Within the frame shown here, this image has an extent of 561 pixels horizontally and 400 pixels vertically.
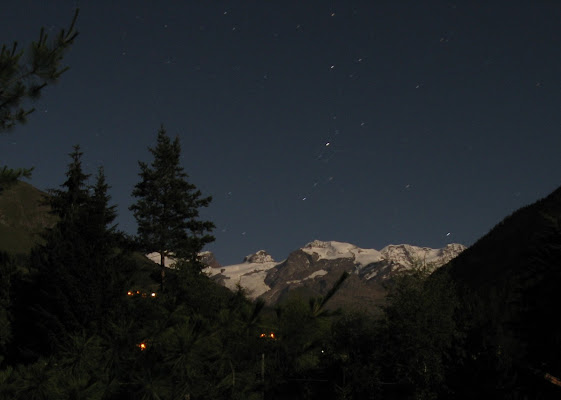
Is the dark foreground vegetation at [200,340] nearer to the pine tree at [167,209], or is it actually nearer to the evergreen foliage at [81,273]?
the evergreen foliage at [81,273]

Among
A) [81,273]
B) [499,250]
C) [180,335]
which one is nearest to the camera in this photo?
[180,335]

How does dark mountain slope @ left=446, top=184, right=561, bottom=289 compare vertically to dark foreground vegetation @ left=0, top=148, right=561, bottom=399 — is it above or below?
above

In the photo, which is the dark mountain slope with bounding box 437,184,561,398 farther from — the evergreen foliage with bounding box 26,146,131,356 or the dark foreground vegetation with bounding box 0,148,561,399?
the evergreen foliage with bounding box 26,146,131,356

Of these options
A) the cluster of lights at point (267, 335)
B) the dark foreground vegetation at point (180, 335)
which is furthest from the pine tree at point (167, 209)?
the cluster of lights at point (267, 335)

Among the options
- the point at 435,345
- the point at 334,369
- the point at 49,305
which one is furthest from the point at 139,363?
the point at 435,345

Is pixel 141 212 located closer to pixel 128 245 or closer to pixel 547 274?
pixel 128 245

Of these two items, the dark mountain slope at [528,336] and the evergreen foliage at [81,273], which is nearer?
the dark mountain slope at [528,336]

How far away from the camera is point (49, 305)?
13.2m

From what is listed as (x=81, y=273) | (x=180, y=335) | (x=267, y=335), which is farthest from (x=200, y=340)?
(x=81, y=273)

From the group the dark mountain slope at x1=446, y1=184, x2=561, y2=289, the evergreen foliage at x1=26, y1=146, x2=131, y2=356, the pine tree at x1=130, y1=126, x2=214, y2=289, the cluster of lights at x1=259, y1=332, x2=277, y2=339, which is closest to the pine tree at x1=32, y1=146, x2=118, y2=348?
the evergreen foliage at x1=26, y1=146, x2=131, y2=356

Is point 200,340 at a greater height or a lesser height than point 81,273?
lesser

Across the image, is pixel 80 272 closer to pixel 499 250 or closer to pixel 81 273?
pixel 81 273

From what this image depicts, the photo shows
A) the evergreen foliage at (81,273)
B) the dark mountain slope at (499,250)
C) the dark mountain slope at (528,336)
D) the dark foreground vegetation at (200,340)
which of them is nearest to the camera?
the dark foreground vegetation at (200,340)

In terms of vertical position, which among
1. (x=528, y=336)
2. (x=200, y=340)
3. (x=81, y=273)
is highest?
(x=81, y=273)
